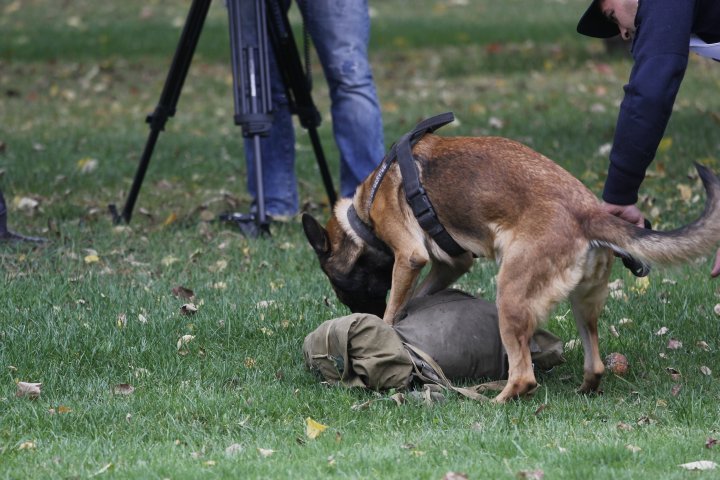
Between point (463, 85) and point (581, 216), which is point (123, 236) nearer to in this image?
point (581, 216)

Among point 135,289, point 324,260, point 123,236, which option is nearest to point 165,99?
point 123,236

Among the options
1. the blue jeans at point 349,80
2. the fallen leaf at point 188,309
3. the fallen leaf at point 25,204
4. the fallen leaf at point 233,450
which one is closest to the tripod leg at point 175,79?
the blue jeans at point 349,80

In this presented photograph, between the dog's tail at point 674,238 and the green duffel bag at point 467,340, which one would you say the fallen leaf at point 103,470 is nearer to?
the green duffel bag at point 467,340

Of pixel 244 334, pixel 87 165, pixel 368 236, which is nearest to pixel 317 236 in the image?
pixel 368 236

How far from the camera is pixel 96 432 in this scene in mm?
3688

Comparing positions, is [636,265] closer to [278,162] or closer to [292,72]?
[292,72]

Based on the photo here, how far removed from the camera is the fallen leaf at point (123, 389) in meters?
4.09

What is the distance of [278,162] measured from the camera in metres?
6.92

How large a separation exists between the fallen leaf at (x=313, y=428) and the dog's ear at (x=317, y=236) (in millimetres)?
1216

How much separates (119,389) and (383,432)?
1.13 meters

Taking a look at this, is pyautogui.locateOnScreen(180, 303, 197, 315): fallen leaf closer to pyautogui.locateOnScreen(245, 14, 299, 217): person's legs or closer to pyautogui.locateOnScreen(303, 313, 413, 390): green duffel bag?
pyautogui.locateOnScreen(303, 313, 413, 390): green duffel bag

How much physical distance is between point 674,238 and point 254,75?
10.4 ft

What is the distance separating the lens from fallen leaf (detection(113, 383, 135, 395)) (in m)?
4.09

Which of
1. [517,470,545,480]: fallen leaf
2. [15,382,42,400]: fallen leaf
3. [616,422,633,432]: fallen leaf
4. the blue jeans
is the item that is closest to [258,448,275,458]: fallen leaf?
[517,470,545,480]: fallen leaf
